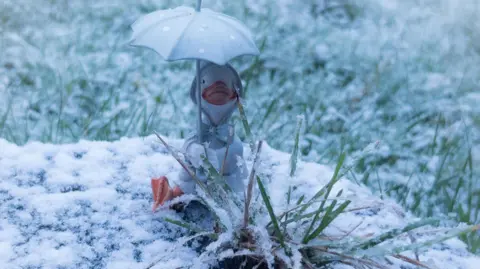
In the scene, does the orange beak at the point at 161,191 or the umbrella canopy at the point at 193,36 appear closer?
the umbrella canopy at the point at 193,36

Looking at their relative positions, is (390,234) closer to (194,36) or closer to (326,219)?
(326,219)

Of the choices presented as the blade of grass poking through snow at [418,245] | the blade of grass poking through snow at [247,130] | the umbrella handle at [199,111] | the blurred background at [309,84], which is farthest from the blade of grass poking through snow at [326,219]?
the blurred background at [309,84]

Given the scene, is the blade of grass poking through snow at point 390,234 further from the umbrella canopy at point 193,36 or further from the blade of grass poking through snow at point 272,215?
the umbrella canopy at point 193,36

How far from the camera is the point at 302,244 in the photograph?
1.25 m

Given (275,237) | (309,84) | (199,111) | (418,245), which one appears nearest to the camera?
(418,245)

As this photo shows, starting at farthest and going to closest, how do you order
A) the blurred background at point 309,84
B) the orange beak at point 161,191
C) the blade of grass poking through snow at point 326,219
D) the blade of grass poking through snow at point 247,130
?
1. the blurred background at point 309,84
2. the orange beak at point 161,191
3. the blade of grass poking through snow at point 247,130
4. the blade of grass poking through snow at point 326,219

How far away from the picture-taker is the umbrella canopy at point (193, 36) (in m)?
1.27

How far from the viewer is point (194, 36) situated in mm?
1301

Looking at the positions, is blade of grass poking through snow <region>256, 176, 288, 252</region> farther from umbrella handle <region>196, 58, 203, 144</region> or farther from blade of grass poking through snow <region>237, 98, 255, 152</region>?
umbrella handle <region>196, 58, 203, 144</region>

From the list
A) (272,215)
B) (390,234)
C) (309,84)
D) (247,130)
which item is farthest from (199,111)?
(309,84)

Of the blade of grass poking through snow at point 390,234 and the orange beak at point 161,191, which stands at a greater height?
the blade of grass poking through snow at point 390,234

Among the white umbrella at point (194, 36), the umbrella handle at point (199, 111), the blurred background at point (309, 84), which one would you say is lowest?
the blurred background at point (309, 84)

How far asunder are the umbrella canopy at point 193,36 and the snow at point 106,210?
0.93 ft

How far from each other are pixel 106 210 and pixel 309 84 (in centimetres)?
188
